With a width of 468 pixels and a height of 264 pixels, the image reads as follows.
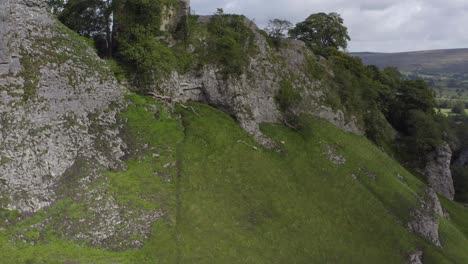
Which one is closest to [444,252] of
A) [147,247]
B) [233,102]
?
[233,102]

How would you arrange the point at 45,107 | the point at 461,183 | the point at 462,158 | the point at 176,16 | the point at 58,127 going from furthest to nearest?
the point at 462,158 → the point at 461,183 → the point at 176,16 → the point at 45,107 → the point at 58,127

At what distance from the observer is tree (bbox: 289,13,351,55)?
76000 millimetres

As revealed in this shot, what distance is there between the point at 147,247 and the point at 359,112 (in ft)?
138

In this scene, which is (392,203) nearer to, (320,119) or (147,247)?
(320,119)

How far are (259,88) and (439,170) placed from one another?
1577 inches

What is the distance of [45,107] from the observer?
1406 inches

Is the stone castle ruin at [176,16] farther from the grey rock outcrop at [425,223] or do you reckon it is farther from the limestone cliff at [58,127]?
the grey rock outcrop at [425,223]

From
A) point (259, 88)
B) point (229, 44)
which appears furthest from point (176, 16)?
point (259, 88)

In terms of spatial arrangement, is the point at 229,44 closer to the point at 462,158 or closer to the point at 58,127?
the point at 58,127

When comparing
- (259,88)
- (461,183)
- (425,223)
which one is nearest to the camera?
(425,223)

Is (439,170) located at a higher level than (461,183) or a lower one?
higher

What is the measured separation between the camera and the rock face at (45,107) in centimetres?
3256

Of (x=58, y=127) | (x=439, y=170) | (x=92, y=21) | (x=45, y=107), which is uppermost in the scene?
(x=92, y=21)

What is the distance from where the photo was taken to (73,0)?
48.9m
